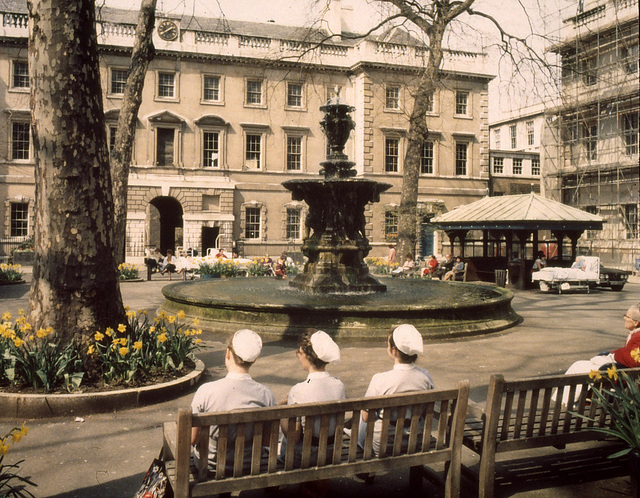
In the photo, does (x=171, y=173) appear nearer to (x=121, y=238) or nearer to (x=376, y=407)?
(x=121, y=238)

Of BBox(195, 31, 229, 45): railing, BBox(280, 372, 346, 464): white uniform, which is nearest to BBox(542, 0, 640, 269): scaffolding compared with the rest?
BBox(195, 31, 229, 45): railing

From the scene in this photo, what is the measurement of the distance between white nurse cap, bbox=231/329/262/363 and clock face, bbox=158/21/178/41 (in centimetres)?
3570

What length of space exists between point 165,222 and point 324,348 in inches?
1527

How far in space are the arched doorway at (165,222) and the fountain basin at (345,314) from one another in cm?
2845

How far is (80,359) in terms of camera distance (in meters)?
5.98

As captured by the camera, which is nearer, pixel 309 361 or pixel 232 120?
pixel 309 361

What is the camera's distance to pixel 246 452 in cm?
355

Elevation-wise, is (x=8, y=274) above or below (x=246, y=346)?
below

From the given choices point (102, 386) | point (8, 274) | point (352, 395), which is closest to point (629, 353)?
point (352, 395)

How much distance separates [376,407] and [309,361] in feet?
1.85

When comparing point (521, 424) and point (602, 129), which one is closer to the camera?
point (521, 424)

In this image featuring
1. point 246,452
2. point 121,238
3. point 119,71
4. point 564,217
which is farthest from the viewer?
point 119,71

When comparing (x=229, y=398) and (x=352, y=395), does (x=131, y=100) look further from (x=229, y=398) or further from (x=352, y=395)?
(x=229, y=398)

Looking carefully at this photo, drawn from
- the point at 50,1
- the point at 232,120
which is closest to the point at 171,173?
the point at 232,120
